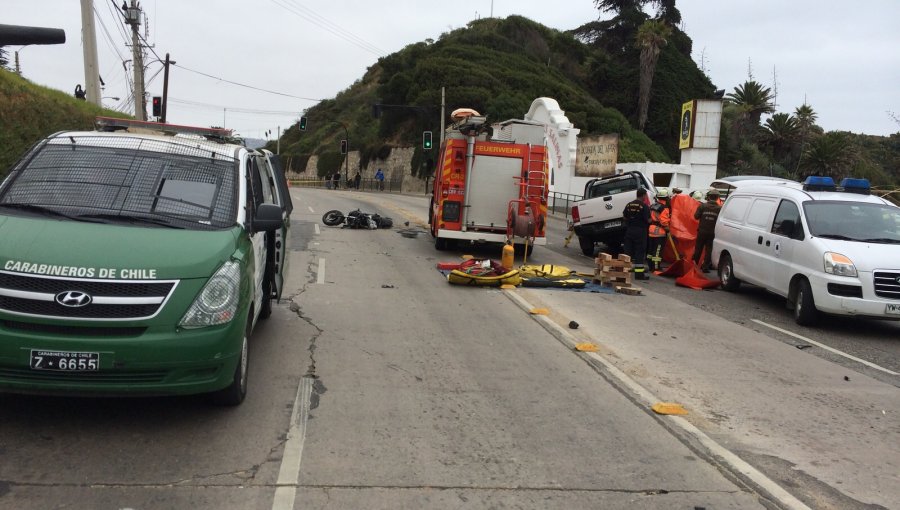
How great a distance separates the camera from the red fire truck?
15094 mm

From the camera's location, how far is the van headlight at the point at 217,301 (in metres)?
4.58

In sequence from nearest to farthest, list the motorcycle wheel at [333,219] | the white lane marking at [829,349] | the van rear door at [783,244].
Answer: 1. the white lane marking at [829,349]
2. the van rear door at [783,244]
3. the motorcycle wheel at [333,219]

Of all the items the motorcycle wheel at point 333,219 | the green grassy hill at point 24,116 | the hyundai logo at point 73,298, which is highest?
the green grassy hill at point 24,116

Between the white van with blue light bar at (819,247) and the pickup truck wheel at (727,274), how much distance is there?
0.08ft

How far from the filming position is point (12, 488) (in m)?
3.91

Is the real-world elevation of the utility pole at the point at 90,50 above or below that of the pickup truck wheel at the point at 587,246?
above


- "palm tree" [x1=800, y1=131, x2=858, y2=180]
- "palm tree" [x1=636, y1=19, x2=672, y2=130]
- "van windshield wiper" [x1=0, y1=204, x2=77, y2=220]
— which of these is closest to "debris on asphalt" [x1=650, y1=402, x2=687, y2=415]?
"van windshield wiper" [x1=0, y1=204, x2=77, y2=220]

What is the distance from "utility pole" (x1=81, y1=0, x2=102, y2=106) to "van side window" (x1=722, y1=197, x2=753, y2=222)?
2242 cm

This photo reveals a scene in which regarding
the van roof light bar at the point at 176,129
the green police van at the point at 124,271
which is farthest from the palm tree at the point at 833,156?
the green police van at the point at 124,271

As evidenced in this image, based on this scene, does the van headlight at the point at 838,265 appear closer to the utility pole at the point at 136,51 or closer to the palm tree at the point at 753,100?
the utility pole at the point at 136,51

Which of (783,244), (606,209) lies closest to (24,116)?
(606,209)

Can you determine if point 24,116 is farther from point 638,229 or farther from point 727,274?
point 727,274

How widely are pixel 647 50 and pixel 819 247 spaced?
52285 millimetres

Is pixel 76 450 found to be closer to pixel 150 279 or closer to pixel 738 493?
pixel 150 279
